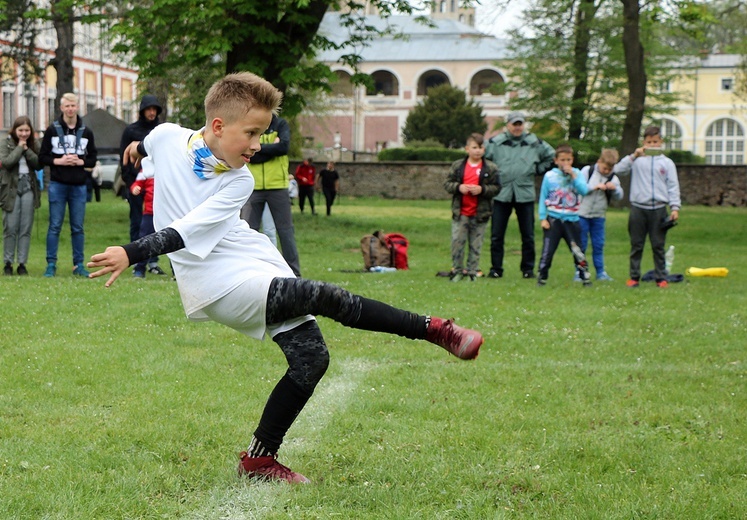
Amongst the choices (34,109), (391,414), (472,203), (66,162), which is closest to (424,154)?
(34,109)

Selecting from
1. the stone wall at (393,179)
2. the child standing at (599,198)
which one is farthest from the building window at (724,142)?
the child standing at (599,198)

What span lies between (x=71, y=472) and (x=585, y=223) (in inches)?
451

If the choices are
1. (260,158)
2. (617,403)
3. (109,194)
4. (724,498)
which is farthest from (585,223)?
(109,194)

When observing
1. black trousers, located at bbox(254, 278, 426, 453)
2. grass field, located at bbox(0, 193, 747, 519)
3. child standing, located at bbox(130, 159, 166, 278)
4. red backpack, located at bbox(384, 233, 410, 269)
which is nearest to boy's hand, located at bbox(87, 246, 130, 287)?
black trousers, located at bbox(254, 278, 426, 453)

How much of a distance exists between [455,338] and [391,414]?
181 centimetres

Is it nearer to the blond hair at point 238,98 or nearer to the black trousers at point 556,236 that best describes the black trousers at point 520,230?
the black trousers at point 556,236

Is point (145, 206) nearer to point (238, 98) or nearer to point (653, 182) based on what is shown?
point (653, 182)

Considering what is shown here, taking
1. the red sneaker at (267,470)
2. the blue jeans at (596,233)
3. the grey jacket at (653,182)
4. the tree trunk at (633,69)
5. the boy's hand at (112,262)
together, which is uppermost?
the tree trunk at (633,69)

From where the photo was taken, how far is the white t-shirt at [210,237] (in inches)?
A: 185

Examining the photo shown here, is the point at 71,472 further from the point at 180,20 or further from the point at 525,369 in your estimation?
the point at 180,20

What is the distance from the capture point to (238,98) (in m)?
4.74

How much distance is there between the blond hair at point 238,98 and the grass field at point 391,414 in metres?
1.77

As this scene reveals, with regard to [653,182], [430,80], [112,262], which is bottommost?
[112,262]

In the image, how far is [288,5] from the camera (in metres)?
22.1
